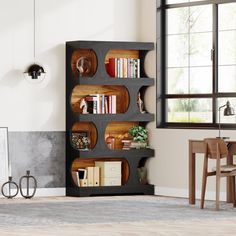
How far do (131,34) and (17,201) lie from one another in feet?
8.93

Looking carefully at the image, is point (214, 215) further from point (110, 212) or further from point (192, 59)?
point (192, 59)

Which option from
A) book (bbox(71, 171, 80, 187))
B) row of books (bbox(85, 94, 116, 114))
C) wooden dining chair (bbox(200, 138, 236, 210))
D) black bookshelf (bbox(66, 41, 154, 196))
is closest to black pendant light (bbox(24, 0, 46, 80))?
black bookshelf (bbox(66, 41, 154, 196))

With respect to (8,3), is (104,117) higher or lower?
lower

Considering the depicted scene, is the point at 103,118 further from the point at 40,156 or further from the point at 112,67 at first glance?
the point at 40,156

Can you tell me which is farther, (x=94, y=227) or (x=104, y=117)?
(x=104, y=117)

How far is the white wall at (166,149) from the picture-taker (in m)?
9.85

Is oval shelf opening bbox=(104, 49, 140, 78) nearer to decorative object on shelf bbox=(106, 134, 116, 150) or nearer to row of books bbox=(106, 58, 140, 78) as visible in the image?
row of books bbox=(106, 58, 140, 78)

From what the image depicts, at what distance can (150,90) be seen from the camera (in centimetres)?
1042

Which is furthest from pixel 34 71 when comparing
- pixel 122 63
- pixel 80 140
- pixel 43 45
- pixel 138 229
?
pixel 138 229

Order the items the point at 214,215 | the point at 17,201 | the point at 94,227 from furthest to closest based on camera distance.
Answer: the point at 17,201, the point at 214,215, the point at 94,227

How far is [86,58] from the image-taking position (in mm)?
10227

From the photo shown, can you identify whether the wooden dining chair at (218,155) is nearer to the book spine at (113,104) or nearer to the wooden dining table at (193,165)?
the wooden dining table at (193,165)

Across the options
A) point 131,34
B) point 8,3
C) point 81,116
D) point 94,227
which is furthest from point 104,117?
point 94,227

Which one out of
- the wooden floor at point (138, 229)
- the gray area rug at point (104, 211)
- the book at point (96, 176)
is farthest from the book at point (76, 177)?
the wooden floor at point (138, 229)
